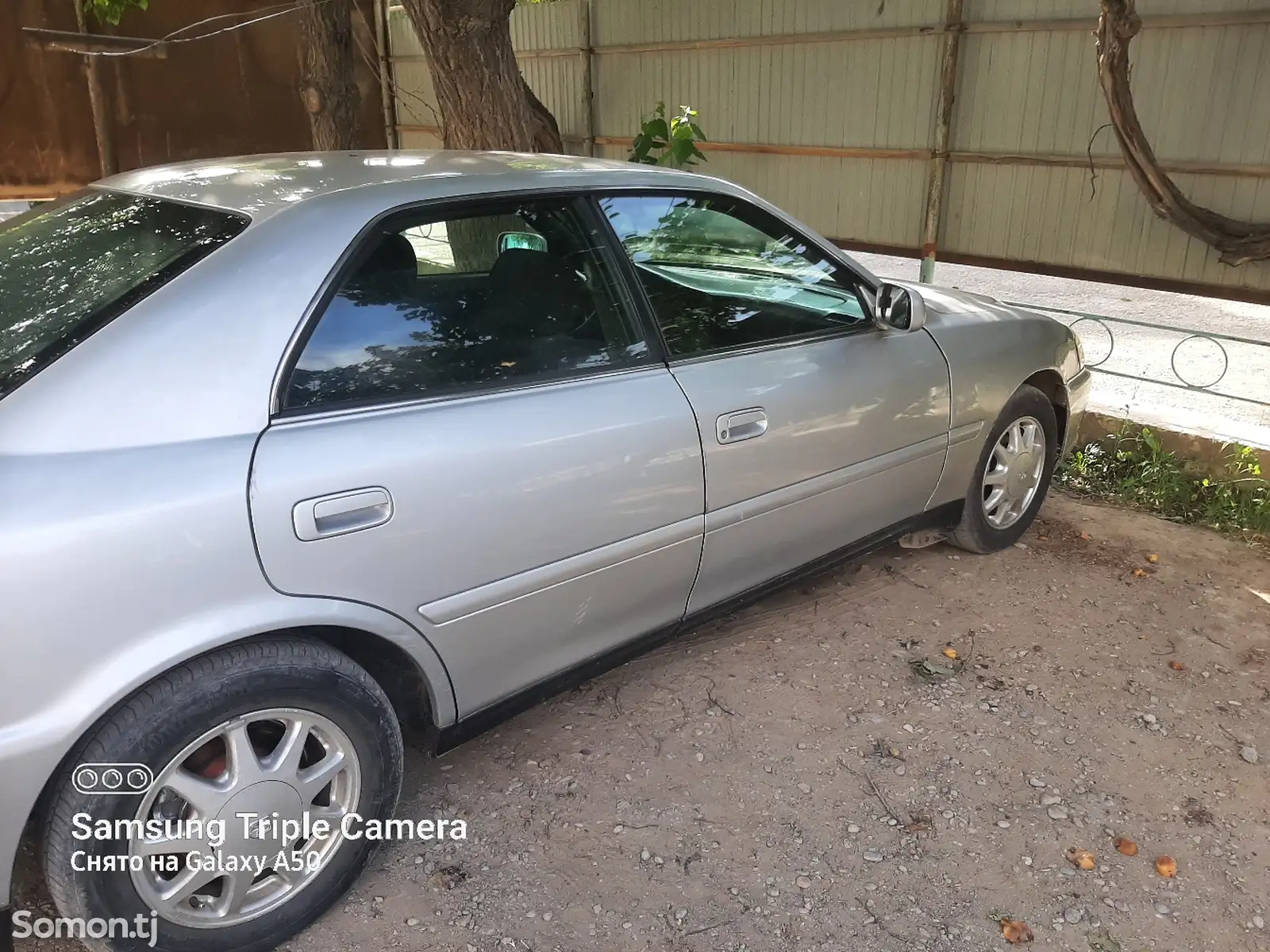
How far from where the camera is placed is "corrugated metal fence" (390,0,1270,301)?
5.44m

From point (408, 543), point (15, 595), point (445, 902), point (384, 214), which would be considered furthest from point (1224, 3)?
point (15, 595)

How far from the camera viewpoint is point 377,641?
2295 millimetres

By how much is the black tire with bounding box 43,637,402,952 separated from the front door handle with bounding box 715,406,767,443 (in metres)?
1.19

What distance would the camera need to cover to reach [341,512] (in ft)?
6.91

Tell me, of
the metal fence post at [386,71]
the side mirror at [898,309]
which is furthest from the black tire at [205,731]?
the metal fence post at [386,71]

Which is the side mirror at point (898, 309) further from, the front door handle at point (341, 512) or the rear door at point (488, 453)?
the front door handle at point (341, 512)

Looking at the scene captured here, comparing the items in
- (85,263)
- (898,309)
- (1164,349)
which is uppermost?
(85,263)

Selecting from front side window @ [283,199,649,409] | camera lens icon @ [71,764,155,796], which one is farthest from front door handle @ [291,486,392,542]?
camera lens icon @ [71,764,155,796]

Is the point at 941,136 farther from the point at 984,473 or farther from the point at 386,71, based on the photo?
the point at 386,71

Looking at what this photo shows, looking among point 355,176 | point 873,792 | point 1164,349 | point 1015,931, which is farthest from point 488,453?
point 1164,349

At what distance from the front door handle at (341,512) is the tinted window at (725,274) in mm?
1042

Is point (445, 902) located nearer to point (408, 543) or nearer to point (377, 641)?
point (377, 641)

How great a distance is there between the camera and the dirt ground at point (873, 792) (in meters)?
2.40

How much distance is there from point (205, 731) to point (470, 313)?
1153mm
